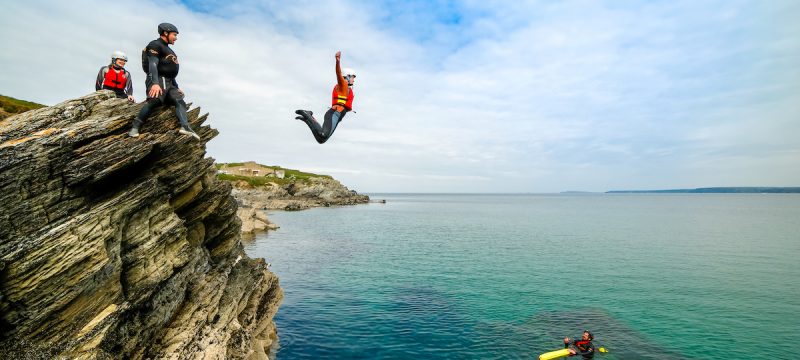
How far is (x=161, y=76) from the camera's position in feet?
44.6

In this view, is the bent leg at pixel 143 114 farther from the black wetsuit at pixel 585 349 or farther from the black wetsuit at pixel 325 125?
the black wetsuit at pixel 585 349

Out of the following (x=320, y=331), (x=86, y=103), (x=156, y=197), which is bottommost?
(x=320, y=331)

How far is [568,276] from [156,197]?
158 ft

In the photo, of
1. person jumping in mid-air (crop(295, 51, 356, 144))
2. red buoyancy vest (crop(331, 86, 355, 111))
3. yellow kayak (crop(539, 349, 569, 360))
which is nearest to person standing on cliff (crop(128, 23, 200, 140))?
person jumping in mid-air (crop(295, 51, 356, 144))

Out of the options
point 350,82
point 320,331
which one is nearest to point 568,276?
point 320,331

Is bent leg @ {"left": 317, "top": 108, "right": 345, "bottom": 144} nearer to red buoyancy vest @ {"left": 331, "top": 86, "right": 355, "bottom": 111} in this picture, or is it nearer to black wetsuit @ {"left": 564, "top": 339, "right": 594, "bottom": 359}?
red buoyancy vest @ {"left": 331, "top": 86, "right": 355, "bottom": 111}

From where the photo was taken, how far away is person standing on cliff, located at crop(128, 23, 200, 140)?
12.8m

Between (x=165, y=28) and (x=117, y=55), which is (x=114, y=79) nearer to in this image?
(x=117, y=55)

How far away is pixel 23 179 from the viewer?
1148 centimetres

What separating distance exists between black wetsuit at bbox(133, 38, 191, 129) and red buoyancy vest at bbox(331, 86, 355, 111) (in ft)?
19.5

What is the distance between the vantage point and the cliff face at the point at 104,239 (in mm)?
11289

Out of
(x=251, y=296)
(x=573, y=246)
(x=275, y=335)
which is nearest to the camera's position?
(x=251, y=296)

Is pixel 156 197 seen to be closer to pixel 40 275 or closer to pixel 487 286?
pixel 40 275

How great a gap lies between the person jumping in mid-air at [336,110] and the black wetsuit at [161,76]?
5164 millimetres
